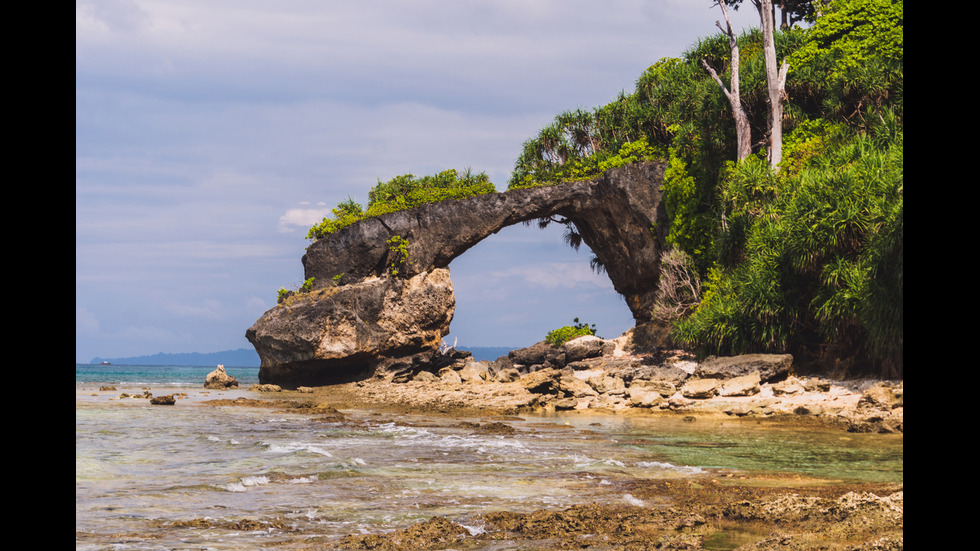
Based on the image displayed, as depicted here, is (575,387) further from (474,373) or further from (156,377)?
(156,377)

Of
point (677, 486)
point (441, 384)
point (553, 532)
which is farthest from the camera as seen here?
point (441, 384)

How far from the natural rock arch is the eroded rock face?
0.13 ft

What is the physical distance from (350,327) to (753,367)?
14352mm

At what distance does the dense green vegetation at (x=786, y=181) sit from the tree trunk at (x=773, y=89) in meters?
0.42

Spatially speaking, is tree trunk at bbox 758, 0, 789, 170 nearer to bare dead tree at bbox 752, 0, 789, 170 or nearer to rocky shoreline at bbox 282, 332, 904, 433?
bare dead tree at bbox 752, 0, 789, 170

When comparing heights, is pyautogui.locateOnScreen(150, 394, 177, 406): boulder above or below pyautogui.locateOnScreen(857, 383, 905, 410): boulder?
below

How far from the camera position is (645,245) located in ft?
88.4

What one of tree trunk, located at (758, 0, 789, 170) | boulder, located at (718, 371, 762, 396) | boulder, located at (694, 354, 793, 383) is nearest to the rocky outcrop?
tree trunk, located at (758, 0, 789, 170)

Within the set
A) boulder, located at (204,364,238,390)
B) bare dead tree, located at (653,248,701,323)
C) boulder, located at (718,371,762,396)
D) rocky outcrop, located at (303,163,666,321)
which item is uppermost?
rocky outcrop, located at (303,163,666,321)

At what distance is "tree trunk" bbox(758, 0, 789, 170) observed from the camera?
23.8m

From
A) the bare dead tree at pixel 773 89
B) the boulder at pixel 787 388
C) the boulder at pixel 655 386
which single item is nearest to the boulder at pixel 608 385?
the boulder at pixel 655 386
